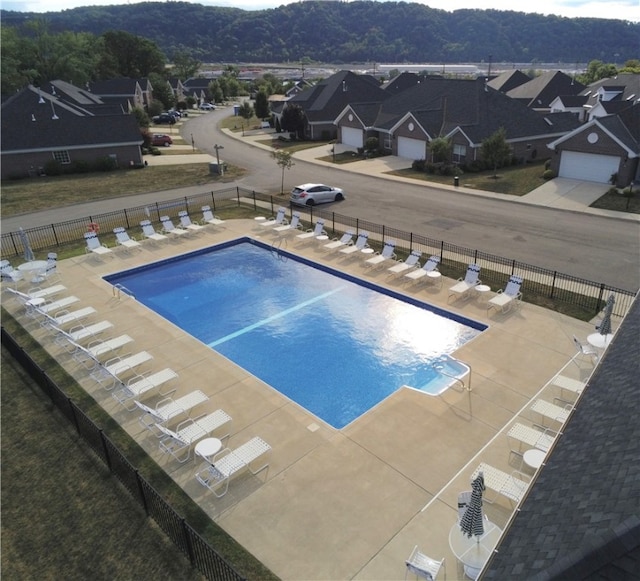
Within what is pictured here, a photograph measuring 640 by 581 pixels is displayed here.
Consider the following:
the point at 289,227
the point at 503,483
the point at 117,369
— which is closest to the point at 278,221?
the point at 289,227

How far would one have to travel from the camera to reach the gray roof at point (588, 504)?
13.6 ft

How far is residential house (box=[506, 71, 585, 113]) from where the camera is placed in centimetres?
6122

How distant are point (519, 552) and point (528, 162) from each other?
148ft

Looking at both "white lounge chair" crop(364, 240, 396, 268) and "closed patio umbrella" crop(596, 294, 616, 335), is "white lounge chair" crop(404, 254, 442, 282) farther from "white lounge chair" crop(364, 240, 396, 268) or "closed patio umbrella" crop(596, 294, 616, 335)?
"closed patio umbrella" crop(596, 294, 616, 335)

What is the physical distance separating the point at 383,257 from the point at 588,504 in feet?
55.9

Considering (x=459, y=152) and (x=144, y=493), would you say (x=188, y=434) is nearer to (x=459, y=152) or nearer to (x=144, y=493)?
(x=144, y=493)

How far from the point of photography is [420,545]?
8.70 metres

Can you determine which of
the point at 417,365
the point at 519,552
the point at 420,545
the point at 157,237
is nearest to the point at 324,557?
the point at 420,545

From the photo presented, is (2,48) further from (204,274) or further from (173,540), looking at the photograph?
(173,540)


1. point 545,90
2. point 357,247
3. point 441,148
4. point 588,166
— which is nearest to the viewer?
point 357,247

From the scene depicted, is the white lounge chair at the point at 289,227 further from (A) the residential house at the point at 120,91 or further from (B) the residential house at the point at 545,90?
(A) the residential house at the point at 120,91

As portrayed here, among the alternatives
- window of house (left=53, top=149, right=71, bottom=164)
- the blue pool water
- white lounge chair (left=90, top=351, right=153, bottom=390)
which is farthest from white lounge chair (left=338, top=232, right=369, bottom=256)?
window of house (left=53, top=149, right=71, bottom=164)

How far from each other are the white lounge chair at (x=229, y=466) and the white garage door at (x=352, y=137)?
151ft

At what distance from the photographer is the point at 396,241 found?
966 inches
